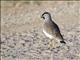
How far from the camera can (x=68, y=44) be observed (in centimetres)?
1143

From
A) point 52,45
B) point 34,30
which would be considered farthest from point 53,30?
point 34,30

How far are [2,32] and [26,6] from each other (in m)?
4.36

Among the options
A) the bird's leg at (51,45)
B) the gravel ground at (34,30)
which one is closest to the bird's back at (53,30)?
the gravel ground at (34,30)

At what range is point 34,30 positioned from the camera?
1373 centimetres

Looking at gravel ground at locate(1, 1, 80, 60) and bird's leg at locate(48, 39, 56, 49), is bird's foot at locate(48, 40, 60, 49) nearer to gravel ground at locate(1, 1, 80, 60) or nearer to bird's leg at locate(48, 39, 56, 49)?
bird's leg at locate(48, 39, 56, 49)

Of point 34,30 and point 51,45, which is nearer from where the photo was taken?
point 51,45

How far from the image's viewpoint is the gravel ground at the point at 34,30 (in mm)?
10750

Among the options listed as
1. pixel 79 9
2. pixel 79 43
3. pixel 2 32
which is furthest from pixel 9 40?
pixel 79 9

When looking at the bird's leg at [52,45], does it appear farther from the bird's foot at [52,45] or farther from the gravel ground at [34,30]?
the gravel ground at [34,30]

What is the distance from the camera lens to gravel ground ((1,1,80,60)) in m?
10.8

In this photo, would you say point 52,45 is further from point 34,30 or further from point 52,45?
point 34,30

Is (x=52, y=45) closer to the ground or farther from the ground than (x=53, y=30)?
closer to the ground

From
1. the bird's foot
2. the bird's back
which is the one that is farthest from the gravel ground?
the bird's back

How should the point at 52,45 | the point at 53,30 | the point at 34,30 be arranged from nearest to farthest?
1. the point at 53,30
2. the point at 52,45
3. the point at 34,30
